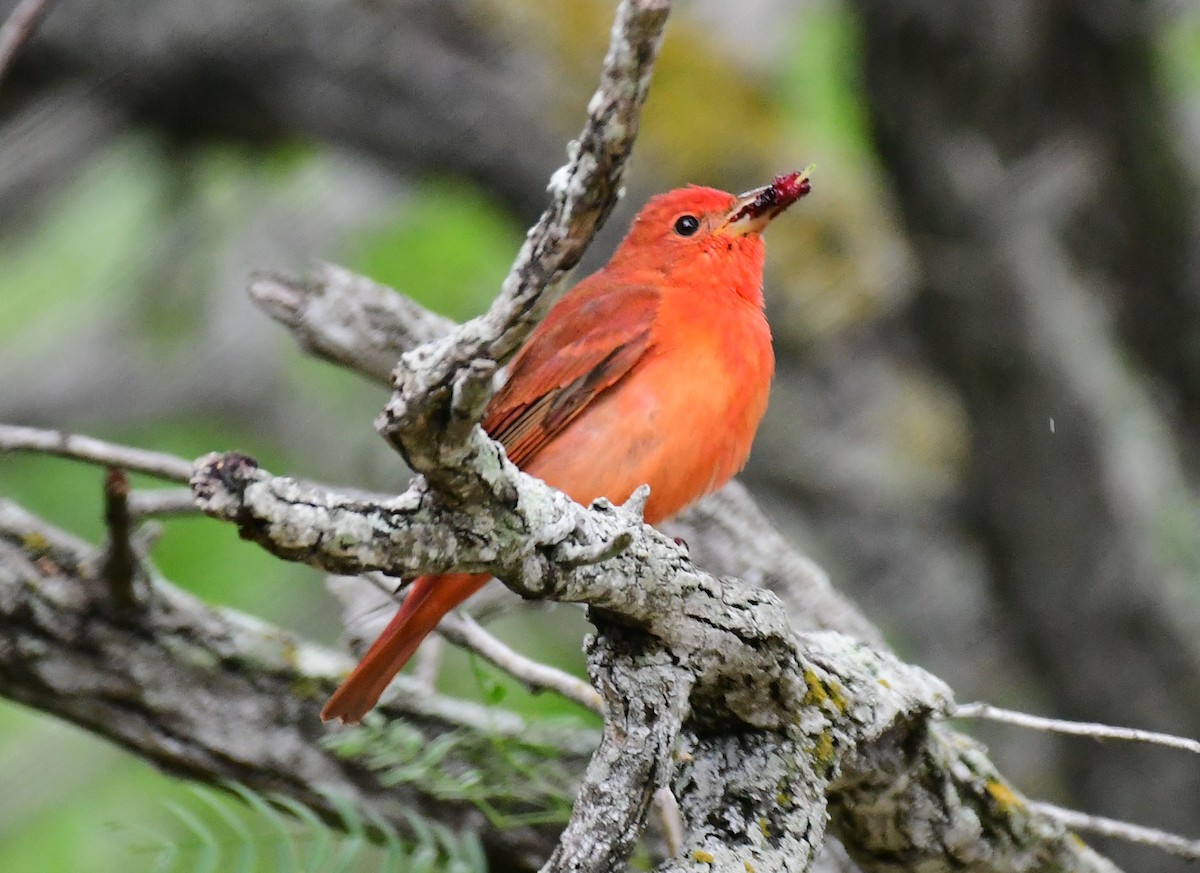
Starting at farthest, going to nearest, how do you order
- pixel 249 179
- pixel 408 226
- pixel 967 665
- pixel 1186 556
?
pixel 408 226 → pixel 249 179 → pixel 967 665 → pixel 1186 556

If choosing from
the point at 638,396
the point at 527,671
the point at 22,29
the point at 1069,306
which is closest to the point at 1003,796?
the point at 527,671

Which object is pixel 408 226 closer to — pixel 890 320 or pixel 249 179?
pixel 249 179

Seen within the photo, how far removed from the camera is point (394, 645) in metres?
3.35

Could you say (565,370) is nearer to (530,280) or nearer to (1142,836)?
(1142,836)

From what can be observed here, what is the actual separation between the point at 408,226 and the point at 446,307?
2.29 feet

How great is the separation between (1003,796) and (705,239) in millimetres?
1684

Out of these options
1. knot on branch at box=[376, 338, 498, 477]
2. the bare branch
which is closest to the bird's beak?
the bare branch

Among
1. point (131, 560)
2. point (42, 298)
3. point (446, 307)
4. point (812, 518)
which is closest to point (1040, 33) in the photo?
point (812, 518)

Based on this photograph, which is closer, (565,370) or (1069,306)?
(565,370)

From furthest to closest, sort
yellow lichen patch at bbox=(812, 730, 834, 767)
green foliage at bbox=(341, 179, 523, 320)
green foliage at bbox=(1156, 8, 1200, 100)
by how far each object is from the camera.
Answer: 1. green foliage at bbox=(341, 179, 523, 320)
2. green foliage at bbox=(1156, 8, 1200, 100)
3. yellow lichen patch at bbox=(812, 730, 834, 767)

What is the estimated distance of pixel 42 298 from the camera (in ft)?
25.7

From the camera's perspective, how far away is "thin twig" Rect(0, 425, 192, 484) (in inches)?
132

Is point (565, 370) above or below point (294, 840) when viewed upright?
above

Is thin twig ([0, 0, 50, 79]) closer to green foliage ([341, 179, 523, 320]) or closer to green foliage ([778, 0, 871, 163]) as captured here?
green foliage ([778, 0, 871, 163])
